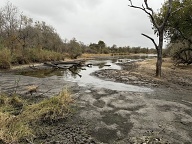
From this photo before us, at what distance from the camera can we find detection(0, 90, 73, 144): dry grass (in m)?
4.35

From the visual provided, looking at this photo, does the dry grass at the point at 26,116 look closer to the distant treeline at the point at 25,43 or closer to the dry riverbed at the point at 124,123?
the dry riverbed at the point at 124,123

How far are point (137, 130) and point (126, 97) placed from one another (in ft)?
11.6

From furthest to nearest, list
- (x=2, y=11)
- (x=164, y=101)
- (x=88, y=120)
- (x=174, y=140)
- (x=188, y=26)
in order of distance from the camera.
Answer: (x=2, y=11) < (x=188, y=26) < (x=164, y=101) < (x=88, y=120) < (x=174, y=140)

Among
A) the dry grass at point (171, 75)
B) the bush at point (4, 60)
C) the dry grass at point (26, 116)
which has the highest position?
the bush at point (4, 60)

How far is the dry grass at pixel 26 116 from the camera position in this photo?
435 centimetres

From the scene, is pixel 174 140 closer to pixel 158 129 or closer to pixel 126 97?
pixel 158 129

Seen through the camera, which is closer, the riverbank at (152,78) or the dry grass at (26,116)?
the dry grass at (26,116)

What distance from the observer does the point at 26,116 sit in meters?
5.48

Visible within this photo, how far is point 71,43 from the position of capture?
5425 centimetres

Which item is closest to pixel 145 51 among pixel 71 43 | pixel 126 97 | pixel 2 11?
pixel 71 43

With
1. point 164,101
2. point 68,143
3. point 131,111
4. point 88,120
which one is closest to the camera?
point 68,143

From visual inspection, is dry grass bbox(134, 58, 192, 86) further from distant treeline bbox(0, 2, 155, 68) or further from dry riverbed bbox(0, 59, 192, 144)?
distant treeline bbox(0, 2, 155, 68)

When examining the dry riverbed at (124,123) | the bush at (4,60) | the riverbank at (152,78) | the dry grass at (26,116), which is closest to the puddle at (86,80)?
the riverbank at (152,78)

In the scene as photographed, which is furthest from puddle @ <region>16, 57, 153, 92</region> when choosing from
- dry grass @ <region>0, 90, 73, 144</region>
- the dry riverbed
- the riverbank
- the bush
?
dry grass @ <region>0, 90, 73, 144</region>
